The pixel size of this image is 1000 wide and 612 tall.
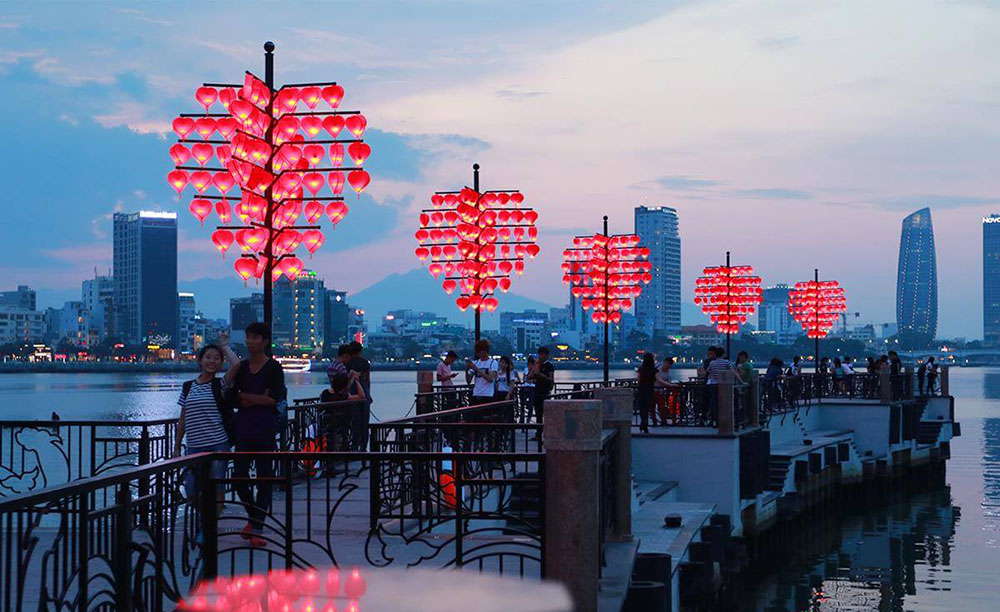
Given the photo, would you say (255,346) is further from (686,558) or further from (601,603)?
(686,558)

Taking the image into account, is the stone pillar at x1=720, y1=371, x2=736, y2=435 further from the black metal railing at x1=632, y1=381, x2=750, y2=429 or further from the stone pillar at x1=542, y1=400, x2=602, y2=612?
the stone pillar at x1=542, y1=400, x2=602, y2=612

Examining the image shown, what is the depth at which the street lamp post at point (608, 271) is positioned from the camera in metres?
43.3

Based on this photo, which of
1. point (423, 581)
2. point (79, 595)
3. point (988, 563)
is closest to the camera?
point (423, 581)

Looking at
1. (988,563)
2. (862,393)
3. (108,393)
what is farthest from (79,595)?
(108,393)

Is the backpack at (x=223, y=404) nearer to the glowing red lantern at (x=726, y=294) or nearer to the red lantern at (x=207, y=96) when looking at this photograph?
the red lantern at (x=207, y=96)

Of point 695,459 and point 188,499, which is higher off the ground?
point 188,499

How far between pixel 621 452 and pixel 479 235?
816 inches

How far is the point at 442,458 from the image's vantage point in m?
8.48

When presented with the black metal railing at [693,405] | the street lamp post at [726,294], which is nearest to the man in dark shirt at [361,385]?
the black metal railing at [693,405]

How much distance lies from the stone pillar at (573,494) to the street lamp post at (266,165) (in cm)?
1145

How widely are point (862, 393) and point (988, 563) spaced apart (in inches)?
599

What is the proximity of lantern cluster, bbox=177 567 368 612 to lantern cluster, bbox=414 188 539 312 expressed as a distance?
80.3 ft

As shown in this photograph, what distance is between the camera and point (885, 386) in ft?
Result: 130

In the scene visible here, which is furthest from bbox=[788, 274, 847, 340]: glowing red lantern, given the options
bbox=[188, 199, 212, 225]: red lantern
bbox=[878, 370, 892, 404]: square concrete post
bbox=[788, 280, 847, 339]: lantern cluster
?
bbox=[188, 199, 212, 225]: red lantern
